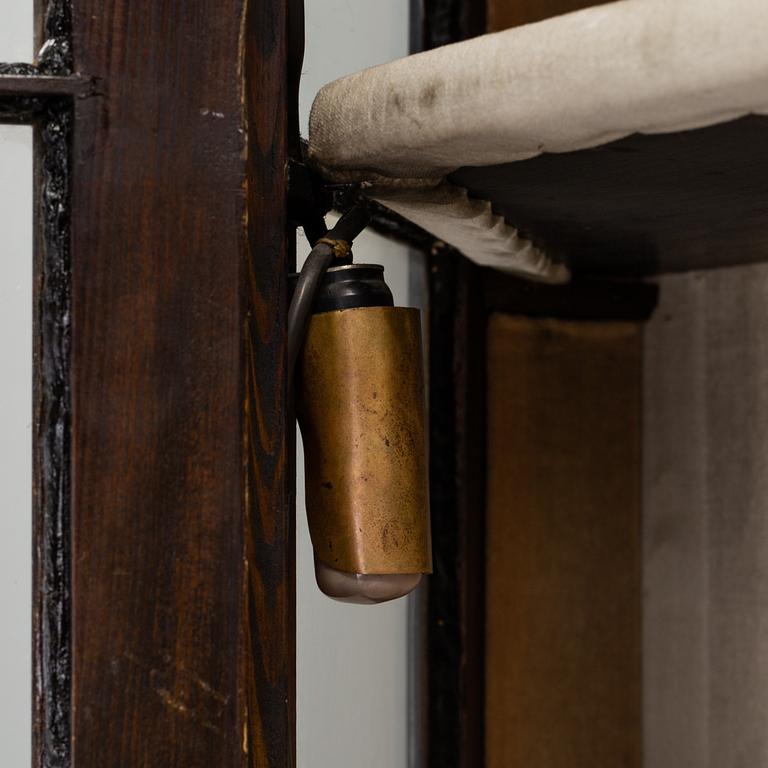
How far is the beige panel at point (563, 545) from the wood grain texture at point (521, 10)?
0.85 ft

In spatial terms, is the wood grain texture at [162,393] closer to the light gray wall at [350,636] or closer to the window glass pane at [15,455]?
the window glass pane at [15,455]

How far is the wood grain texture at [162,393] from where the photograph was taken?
451 mm

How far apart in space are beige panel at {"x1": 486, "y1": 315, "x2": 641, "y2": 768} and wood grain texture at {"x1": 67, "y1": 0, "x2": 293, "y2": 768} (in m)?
0.47

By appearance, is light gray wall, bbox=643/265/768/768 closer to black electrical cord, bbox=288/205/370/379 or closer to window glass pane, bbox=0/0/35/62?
black electrical cord, bbox=288/205/370/379

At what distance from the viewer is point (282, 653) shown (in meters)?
0.48

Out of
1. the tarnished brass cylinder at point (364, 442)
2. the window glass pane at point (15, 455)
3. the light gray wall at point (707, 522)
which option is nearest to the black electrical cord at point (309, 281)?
the tarnished brass cylinder at point (364, 442)

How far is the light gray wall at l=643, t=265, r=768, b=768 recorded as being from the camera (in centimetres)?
90

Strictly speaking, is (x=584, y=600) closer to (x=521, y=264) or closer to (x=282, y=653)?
(x=521, y=264)

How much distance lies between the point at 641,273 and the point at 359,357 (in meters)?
0.54

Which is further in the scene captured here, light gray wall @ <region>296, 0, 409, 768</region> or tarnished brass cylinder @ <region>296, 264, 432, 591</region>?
light gray wall @ <region>296, 0, 409, 768</region>

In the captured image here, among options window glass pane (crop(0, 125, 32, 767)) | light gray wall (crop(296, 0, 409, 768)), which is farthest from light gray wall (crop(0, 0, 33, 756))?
light gray wall (crop(296, 0, 409, 768))

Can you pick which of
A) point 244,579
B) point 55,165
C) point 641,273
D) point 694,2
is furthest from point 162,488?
point 641,273

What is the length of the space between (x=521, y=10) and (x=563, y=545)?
1.59 ft

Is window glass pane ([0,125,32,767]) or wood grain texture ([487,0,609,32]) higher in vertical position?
wood grain texture ([487,0,609,32])
